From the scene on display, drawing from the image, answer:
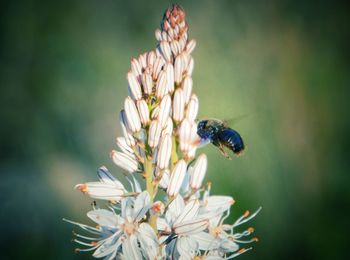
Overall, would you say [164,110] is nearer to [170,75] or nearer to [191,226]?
[170,75]

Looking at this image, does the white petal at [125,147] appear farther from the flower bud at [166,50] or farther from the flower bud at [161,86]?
the flower bud at [166,50]

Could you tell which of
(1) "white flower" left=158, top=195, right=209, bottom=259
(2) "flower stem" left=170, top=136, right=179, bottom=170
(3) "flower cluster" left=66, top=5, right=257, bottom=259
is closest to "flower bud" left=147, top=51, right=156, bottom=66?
(3) "flower cluster" left=66, top=5, right=257, bottom=259

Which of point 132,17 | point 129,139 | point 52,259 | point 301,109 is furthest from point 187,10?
point 129,139

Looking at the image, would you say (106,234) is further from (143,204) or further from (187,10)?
(187,10)

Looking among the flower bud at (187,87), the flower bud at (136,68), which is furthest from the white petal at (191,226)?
the flower bud at (136,68)

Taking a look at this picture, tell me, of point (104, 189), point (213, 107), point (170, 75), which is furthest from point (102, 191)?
point (213, 107)

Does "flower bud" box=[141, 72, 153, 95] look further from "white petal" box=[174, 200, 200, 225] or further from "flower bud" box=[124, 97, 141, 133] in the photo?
"white petal" box=[174, 200, 200, 225]
